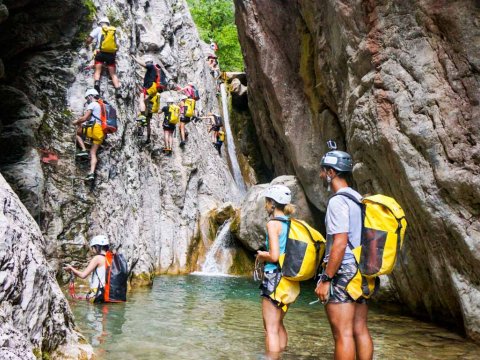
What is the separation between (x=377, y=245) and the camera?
452 centimetres

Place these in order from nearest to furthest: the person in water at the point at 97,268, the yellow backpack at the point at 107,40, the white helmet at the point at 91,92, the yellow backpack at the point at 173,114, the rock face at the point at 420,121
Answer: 1. the rock face at the point at 420,121
2. the person in water at the point at 97,268
3. the white helmet at the point at 91,92
4. the yellow backpack at the point at 107,40
5. the yellow backpack at the point at 173,114

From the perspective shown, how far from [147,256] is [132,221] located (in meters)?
1.12

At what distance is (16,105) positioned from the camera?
437 inches

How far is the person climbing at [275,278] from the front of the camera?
5266mm

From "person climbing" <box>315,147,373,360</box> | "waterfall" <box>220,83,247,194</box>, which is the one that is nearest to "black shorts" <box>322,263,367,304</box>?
"person climbing" <box>315,147,373,360</box>

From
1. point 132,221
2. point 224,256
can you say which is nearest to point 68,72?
point 132,221

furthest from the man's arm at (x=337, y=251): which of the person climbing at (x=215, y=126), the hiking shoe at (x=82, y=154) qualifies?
the person climbing at (x=215, y=126)

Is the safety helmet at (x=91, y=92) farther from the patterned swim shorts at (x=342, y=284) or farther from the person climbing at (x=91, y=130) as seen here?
the patterned swim shorts at (x=342, y=284)

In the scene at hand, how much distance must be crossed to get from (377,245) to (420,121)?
404 cm

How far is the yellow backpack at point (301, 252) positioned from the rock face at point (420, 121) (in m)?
3.05

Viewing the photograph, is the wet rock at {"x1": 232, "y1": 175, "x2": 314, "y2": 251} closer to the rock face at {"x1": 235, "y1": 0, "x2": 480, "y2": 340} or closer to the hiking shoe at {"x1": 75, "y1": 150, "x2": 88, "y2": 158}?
the rock face at {"x1": 235, "y1": 0, "x2": 480, "y2": 340}

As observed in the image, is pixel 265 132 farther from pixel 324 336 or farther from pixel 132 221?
pixel 324 336

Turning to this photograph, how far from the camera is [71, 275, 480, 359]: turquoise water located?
20.3ft

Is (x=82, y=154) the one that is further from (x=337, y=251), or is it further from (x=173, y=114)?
(x=337, y=251)
